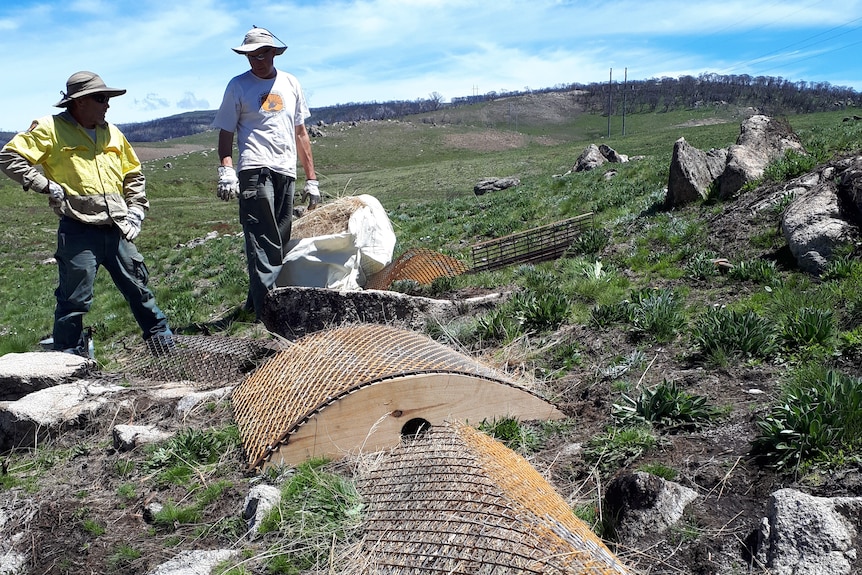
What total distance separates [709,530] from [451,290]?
211 inches

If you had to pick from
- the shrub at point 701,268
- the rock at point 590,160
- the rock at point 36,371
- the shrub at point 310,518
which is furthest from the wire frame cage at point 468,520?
the rock at point 590,160

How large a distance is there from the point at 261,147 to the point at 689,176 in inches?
246

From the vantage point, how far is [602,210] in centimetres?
1209

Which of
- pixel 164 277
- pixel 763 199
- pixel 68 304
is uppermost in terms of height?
pixel 763 199

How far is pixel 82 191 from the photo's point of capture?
656 centimetres

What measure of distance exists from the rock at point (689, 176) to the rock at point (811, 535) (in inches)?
301

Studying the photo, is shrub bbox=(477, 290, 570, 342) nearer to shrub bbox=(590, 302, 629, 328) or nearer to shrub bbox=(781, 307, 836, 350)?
shrub bbox=(590, 302, 629, 328)

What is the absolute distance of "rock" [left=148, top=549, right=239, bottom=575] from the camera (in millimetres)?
3373

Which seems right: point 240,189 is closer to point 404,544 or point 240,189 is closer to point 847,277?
point 404,544

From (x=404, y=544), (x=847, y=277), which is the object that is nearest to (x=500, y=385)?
(x=404, y=544)

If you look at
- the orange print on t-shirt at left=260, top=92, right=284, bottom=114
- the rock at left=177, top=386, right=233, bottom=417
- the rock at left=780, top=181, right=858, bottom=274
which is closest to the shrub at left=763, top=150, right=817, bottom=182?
the rock at left=780, top=181, right=858, bottom=274

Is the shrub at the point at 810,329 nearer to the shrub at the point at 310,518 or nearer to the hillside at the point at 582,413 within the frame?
the hillside at the point at 582,413

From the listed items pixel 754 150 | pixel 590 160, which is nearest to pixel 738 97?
pixel 590 160

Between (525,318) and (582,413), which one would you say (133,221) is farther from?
(582,413)
